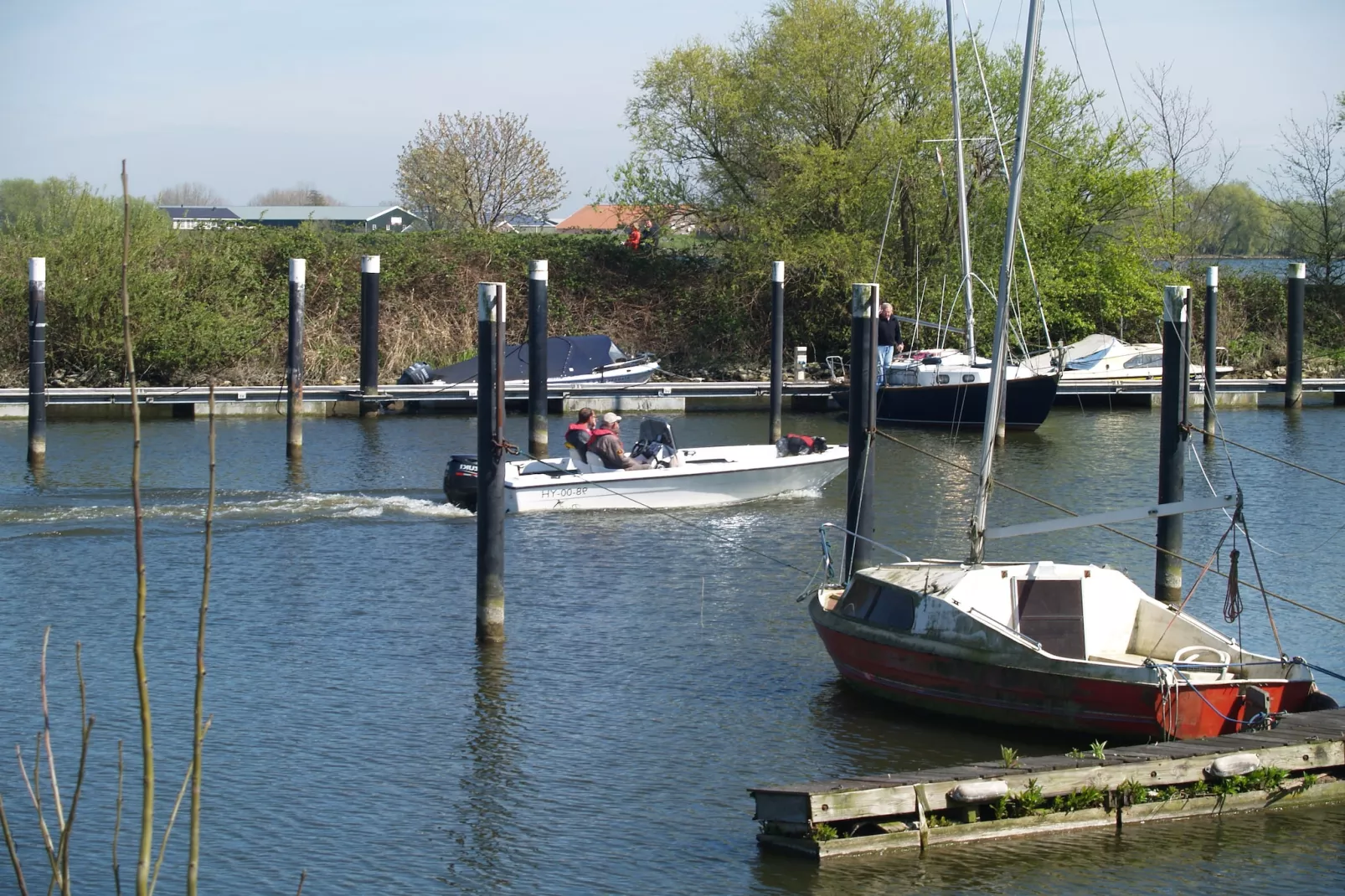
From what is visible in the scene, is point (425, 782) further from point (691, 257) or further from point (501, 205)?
point (501, 205)

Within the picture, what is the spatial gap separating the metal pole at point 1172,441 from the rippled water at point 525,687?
107cm

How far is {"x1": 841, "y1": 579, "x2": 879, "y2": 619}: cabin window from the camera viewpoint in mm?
13172

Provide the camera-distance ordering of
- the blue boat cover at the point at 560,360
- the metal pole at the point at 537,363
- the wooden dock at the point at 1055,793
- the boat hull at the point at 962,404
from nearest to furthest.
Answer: the wooden dock at the point at 1055,793
the metal pole at the point at 537,363
the boat hull at the point at 962,404
the blue boat cover at the point at 560,360

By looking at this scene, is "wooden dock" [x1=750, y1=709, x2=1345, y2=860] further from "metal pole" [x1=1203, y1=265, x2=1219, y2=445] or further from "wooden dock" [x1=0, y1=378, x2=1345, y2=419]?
"wooden dock" [x1=0, y1=378, x2=1345, y2=419]

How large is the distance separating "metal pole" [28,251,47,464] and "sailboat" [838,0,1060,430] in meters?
18.0

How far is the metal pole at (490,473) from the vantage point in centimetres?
1451

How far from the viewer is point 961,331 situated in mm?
34875

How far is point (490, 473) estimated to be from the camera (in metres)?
14.5

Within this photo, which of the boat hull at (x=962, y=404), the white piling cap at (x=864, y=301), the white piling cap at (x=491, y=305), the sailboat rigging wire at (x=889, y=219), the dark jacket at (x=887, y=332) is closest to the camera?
the white piling cap at (x=491, y=305)

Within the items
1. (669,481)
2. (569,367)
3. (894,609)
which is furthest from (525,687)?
(569,367)

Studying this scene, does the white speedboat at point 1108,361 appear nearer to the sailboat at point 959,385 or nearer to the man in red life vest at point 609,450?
the sailboat at point 959,385

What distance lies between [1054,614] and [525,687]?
192 inches

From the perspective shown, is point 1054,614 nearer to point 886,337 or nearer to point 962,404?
point 962,404

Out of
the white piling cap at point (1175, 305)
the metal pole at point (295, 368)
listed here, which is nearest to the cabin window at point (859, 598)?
the white piling cap at point (1175, 305)
